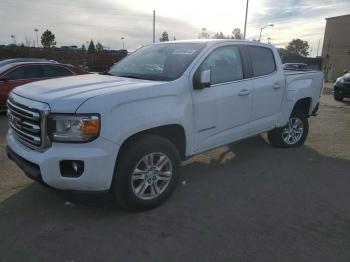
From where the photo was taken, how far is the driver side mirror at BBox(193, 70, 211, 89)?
401cm

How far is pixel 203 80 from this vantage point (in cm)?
403

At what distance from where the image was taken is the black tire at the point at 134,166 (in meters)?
3.53

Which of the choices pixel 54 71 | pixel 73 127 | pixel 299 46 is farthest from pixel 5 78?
pixel 299 46

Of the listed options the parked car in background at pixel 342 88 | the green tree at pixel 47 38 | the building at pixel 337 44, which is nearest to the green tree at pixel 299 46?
the building at pixel 337 44

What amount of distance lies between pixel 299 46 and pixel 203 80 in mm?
113361

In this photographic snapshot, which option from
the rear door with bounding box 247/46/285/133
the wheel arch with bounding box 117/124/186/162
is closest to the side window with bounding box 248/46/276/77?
the rear door with bounding box 247/46/285/133

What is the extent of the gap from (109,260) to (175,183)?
1346 millimetres

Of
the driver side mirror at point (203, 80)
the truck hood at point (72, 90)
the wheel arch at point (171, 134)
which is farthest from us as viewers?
the driver side mirror at point (203, 80)

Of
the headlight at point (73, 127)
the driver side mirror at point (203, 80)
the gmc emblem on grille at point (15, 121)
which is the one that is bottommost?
the gmc emblem on grille at point (15, 121)

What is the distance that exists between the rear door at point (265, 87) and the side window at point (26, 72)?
727 centimetres

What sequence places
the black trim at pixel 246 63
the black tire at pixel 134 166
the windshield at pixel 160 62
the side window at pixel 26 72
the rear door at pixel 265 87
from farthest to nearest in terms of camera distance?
the side window at pixel 26 72
the rear door at pixel 265 87
the black trim at pixel 246 63
the windshield at pixel 160 62
the black tire at pixel 134 166

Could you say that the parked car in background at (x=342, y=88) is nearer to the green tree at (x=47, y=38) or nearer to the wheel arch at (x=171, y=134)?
the wheel arch at (x=171, y=134)

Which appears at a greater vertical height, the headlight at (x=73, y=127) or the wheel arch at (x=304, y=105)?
the headlight at (x=73, y=127)

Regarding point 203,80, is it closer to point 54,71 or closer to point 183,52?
point 183,52
